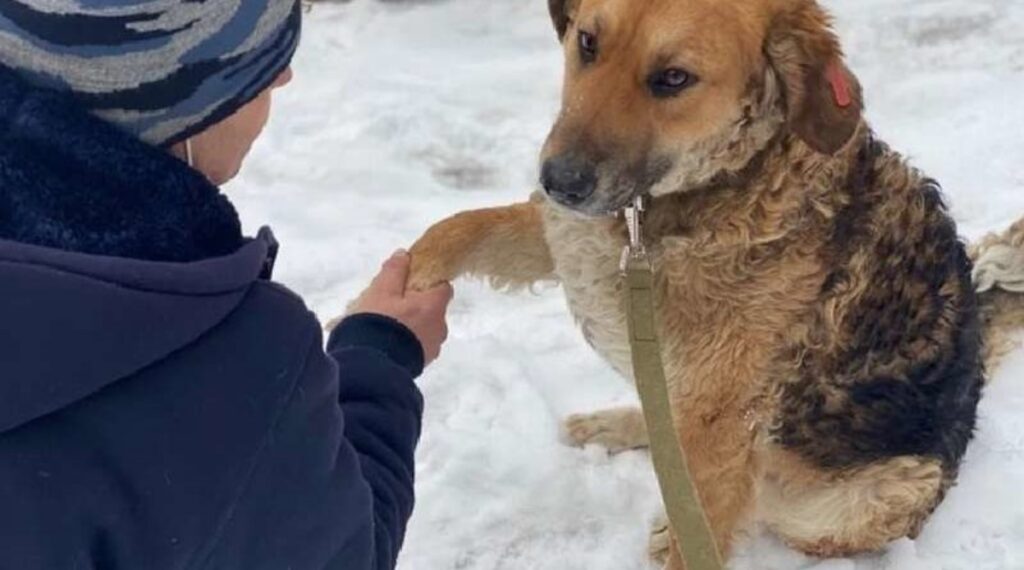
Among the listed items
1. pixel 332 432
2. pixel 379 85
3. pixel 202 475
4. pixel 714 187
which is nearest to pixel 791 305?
pixel 714 187

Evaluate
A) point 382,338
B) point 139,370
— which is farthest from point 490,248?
point 139,370

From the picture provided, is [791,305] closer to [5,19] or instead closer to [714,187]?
[714,187]

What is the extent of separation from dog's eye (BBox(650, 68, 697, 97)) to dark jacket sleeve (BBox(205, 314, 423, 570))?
1011 mm

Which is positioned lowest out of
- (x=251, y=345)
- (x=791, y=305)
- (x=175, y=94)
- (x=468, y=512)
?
(x=468, y=512)

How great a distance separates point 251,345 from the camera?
5.58 feet

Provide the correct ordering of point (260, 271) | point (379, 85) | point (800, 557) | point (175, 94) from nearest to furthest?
point (175, 94) < point (260, 271) < point (800, 557) < point (379, 85)

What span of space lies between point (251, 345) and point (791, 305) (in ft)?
6.19

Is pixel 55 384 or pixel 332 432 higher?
pixel 55 384

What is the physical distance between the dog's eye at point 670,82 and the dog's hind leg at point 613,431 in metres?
1.42

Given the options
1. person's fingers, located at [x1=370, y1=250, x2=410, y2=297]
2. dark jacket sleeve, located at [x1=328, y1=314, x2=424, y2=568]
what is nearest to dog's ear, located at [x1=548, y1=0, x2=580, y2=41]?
person's fingers, located at [x1=370, y1=250, x2=410, y2=297]

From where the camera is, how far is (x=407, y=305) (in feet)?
8.22

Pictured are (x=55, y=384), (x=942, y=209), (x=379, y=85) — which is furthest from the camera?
(x=379, y=85)

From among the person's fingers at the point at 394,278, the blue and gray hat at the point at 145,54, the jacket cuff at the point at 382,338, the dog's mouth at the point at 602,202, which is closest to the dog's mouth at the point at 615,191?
the dog's mouth at the point at 602,202

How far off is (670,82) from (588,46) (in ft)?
0.70
